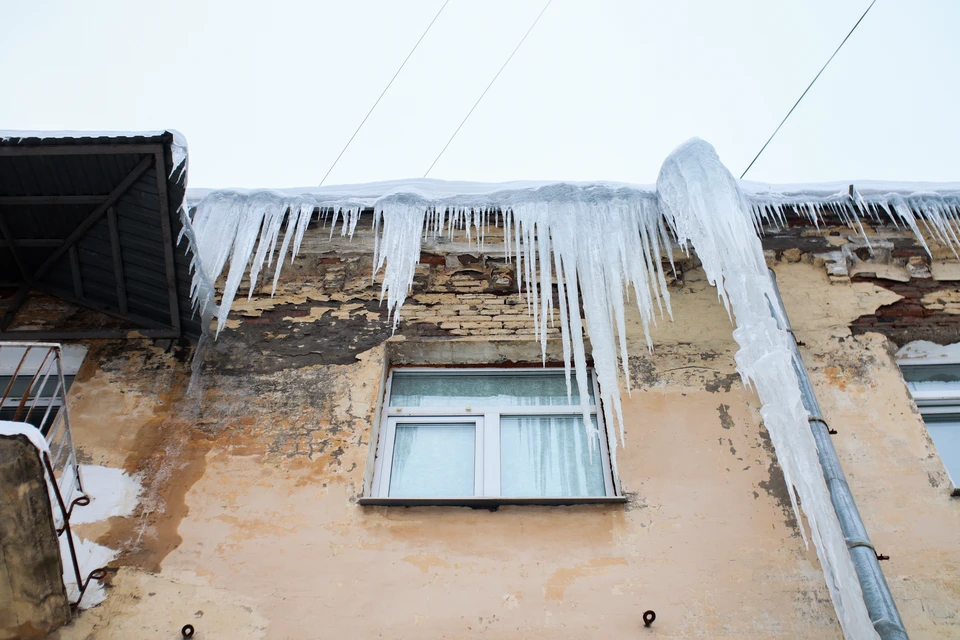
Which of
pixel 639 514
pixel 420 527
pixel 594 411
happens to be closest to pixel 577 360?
pixel 594 411

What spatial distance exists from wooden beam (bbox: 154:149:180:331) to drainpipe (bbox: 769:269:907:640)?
3.11 m

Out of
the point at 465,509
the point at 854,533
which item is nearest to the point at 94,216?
the point at 465,509

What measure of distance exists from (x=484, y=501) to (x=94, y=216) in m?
2.43

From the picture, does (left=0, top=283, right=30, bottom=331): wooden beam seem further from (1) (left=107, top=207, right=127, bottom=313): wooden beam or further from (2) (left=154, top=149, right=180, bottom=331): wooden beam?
(2) (left=154, top=149, right=180, bottom=331): wooden beam

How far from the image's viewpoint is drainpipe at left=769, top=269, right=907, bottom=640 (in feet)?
9.32

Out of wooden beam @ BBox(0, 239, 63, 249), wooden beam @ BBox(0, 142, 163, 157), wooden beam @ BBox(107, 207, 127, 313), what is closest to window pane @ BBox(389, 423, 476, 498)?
wooden beam @ BBox(107, 207, 127, 313)

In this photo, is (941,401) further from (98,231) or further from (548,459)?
(98,231)

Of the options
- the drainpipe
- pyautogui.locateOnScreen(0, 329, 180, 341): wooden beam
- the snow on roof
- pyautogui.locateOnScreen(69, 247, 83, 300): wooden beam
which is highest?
the snow on roof

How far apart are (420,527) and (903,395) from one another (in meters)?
2.49

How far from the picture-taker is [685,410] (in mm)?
3865

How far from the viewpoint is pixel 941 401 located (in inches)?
162

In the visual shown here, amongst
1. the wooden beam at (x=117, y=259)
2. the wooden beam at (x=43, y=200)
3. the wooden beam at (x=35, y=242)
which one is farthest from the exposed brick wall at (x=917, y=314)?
the wooden beam at (x=35, y=242)

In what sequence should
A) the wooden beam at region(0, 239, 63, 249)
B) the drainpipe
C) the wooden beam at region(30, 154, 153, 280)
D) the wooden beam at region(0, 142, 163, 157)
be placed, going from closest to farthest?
the drainpipe
the wooden beam at region(0, 142, 163, 157)
the wooden beam at region(30, 154, 153, 280)
the wooden beam at region(0, 239, 63, 249)

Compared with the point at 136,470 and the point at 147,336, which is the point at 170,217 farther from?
the point at 136,470
